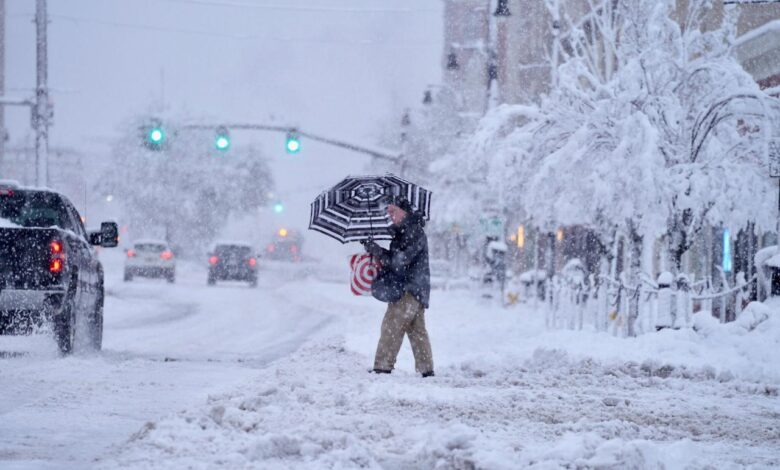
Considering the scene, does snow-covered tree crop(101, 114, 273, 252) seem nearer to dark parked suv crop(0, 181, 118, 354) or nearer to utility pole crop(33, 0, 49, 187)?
utility pole crop(33, 0, 49, 187)

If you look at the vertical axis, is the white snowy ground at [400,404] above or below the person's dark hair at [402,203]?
below

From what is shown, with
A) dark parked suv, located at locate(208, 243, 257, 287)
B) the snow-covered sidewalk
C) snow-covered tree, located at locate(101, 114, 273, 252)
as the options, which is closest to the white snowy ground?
the snow-covered sidewalk

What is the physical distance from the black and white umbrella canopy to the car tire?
2.92 m

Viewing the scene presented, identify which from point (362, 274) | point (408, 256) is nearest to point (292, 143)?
point (362, 274)

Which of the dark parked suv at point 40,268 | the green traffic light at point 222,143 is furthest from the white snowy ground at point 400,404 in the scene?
the green traffic light at point 222,143

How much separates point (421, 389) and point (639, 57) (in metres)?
9.46

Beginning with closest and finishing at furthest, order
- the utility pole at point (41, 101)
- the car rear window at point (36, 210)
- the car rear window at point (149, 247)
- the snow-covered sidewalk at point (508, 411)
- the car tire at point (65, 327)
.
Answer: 1. the snow-covered sidewalk at point (508, 411)
2. the car tire at point (65, 327)
3. the car rear window at point (36, 210)
4. the utility pole at point (41, 101)
5. the car rear window at point (149, 247)

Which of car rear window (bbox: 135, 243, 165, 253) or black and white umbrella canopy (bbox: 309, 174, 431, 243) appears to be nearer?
black and white umbrella canopy (bbox: 309, 174, 431, 243)

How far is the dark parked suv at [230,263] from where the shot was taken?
45.4m

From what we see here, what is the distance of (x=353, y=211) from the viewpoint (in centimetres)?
1301

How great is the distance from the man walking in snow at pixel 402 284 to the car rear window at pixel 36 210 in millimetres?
4723

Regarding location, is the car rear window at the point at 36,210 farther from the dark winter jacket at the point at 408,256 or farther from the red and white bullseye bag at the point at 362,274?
the dark winter jacket at the point at 408,256

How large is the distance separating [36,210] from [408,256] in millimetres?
5334

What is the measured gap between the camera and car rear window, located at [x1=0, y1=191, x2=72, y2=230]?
14.0 m
